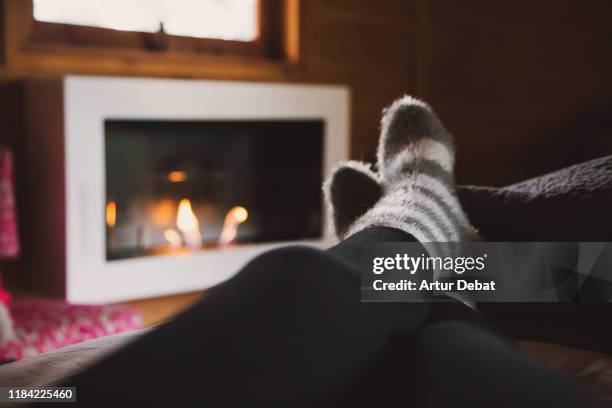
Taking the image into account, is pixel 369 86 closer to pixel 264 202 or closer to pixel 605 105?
pixel 264 202

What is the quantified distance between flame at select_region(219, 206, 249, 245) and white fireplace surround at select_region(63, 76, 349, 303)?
0.08 metres

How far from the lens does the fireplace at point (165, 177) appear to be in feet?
6.93

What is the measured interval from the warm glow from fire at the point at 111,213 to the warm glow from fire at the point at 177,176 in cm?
23

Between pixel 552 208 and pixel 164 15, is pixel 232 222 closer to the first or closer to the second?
pixel 164 15

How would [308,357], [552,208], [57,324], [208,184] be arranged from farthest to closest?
1. [208,184]
2. [57,324]
3. [552,208]
4. [308,357]

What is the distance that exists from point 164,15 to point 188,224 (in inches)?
29.4

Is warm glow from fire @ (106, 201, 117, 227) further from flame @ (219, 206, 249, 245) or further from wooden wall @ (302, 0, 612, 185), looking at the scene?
wooden wall @ (302, 0, 612, 185)

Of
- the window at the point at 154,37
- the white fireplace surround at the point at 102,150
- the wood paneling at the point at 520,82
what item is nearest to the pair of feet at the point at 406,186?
the white fireplace surround at the point at 102,150

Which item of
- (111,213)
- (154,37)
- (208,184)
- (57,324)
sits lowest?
(57,324)

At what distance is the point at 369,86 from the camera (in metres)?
3.07

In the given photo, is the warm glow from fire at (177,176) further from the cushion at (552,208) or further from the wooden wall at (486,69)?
the cushion at (552,208)

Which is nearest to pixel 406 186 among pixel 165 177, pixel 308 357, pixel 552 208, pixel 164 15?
pixel 552 208

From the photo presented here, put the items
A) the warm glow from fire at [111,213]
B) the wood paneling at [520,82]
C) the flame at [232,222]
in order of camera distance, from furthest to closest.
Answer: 1. the wood paneling at [520,82]
2. the flame at [232,222]
3. the warm glow from fire at [111,213]

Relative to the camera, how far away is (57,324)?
5.27ft
